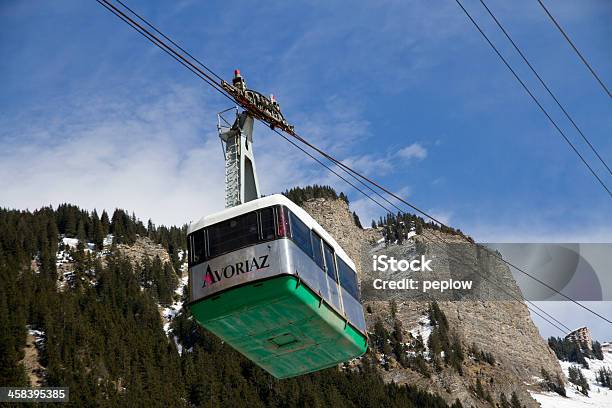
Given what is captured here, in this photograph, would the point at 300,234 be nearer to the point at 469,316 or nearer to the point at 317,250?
the point at 317,250

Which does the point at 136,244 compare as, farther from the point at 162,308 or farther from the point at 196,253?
the point at 196,253

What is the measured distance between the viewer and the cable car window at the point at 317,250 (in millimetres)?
28797

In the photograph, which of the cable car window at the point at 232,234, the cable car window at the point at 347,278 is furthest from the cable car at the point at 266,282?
the cable car window at the point at 347,278

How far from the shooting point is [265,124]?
33688 mm

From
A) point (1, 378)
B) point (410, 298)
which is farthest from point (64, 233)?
point (1, 378)

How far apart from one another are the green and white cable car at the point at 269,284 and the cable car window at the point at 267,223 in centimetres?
3

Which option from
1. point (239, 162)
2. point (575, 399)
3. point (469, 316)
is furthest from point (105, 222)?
point (239, 162)

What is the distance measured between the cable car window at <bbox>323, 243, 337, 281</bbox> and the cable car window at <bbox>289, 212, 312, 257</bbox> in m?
1.49

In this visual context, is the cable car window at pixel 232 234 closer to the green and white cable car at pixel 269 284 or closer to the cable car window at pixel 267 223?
the green and white cable car at pixel 269 284

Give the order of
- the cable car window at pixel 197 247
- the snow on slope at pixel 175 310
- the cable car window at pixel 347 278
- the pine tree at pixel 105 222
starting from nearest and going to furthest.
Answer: the cable car window at pixel 197 247, the cable car window at pixel 347 278, the snow on slope at pixel 175 310, the pine tree at pixel 105 222

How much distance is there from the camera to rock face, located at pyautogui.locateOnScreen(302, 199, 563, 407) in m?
119

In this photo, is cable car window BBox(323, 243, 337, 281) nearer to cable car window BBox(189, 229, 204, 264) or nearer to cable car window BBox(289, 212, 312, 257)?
cable car window BBox(289, 212, 312, 257)

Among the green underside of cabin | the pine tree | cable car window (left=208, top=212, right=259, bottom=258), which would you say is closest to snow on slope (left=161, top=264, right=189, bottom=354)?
the pine tree

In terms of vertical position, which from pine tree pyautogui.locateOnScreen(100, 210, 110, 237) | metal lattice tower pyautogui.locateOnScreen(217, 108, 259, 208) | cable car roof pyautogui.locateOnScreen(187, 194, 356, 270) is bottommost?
cable car roof pyautogui.locateOnScreen(187, 194, 356, 270)
